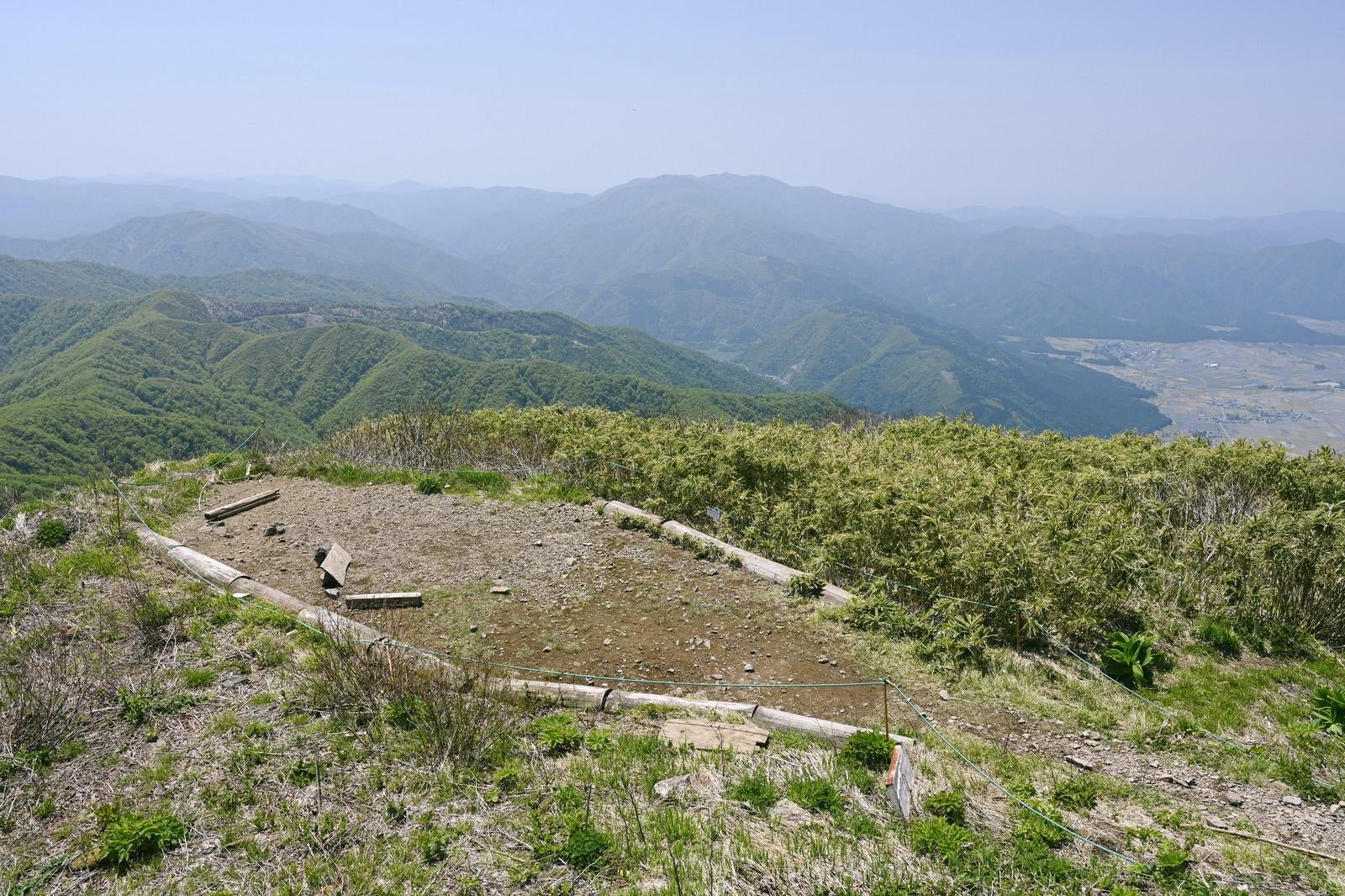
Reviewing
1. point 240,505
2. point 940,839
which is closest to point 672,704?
point 940,839

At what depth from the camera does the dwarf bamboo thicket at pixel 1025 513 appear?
263 inches

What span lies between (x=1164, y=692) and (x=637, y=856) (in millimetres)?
5170

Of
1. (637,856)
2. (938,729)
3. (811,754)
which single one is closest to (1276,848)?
(938,729)

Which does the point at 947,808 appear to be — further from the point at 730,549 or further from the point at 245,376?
the point at 245,376

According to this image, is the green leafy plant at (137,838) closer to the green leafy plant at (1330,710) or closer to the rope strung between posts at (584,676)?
the rope strung between posts at (584,676)

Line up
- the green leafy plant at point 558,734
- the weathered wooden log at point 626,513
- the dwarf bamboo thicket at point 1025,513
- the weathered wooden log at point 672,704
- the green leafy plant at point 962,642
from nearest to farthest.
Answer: the green leafy plant at point 558,734
the weathered wooden log at point 672,704
the green leafy plant at point 962,642
the dwarf bamboo thicket at point 1025,513
the weathered wooden log at point 626,513

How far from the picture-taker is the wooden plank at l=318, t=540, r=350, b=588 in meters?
8.01

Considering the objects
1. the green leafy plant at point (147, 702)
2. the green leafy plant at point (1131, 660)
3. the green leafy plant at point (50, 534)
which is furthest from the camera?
the green leafy plant at point (50, 534)

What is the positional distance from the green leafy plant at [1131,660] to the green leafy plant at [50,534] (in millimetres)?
13176

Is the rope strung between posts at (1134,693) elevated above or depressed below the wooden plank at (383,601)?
above

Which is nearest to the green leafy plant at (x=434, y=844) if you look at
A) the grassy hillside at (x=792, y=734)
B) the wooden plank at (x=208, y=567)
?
the grassy hillside at (x=792, y=734)

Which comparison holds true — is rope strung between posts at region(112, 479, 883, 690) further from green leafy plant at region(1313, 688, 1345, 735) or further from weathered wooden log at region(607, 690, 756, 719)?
green leafy plant at region(1313, 688, 1345, 735)

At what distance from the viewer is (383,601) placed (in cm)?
755

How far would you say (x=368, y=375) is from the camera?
112188 mm
